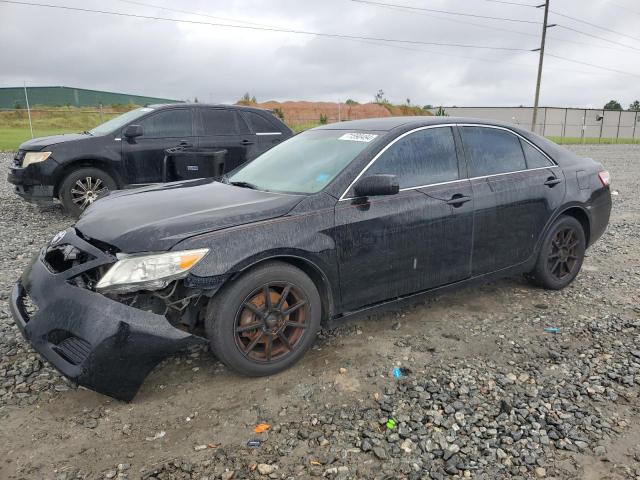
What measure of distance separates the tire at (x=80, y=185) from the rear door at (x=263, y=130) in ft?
7.89

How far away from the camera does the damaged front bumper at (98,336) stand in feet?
8.76

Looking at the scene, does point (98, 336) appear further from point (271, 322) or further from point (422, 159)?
point (422, 159)

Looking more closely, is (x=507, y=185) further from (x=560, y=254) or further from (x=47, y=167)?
(x=47, y=167)

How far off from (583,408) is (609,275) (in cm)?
290

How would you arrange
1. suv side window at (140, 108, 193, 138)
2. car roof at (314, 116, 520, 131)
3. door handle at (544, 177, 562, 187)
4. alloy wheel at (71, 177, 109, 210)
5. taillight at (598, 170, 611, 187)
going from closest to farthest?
car roof at (314, 116, 520, 131), door handle at (544, 177, 562, 187), taillight at (598, 170, 611, 187), alloy wheel at (71, 177, 109, 210), suv side window at (140, 108, 193, 138)

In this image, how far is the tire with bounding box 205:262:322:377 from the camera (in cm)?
294

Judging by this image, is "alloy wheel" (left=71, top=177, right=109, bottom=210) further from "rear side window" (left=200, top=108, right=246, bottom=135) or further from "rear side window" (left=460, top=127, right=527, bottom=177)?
"rear side window" (left=460, top=127, right=527, bottom=177)

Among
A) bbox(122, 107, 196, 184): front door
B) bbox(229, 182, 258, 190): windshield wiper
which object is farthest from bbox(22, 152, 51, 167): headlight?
bbox(229, 182, 258, 190): windshield wiper

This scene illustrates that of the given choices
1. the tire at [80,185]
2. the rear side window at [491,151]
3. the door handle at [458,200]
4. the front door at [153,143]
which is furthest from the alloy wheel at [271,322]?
the front door at [153,143]

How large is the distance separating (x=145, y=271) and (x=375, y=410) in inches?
60.4

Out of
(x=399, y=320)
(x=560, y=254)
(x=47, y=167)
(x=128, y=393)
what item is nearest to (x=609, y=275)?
(x=560, y=254)

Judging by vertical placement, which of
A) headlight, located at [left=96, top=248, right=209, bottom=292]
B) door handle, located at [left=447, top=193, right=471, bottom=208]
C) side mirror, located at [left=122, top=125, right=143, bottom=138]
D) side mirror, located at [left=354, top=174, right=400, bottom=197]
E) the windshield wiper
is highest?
side mirror, located at [left=122, top=125, right=143, bottom=138]

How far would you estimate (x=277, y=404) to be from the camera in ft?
9.69

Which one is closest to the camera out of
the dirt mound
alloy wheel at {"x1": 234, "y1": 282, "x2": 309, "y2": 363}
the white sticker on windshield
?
alloy wheel at {"x1": 234, "y1": 282, "x2": 309, "y2": 363}
